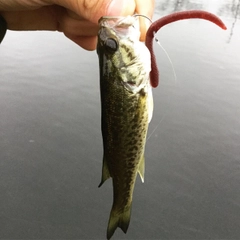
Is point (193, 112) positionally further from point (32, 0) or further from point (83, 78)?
point (32, 0)

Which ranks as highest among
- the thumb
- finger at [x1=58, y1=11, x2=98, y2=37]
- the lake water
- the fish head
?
the thumb

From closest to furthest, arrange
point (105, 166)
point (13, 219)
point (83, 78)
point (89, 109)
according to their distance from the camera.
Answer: point (105, 166) < point (13, 219) < point (89, 109) < point (83, 78)

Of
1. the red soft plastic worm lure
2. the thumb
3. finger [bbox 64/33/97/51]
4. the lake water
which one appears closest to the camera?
the red soft plastic worm lure

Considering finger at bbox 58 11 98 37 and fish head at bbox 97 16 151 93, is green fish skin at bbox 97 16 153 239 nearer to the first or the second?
fish head at bbox 97 16 151 93

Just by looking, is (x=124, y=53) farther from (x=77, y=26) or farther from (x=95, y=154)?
(x=95, y=154)

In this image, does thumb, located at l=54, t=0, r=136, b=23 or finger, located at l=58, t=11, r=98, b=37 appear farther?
finger, located at l=58, t=11, r=98, b=37

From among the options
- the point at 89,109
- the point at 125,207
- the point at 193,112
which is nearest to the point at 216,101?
the point at 193,112

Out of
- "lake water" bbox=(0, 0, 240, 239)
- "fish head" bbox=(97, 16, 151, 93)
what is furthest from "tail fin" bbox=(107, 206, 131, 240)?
"lake water" bbox=(0, 0, 240, 239)

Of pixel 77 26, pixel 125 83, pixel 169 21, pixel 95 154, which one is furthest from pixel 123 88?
pixel 95 154
